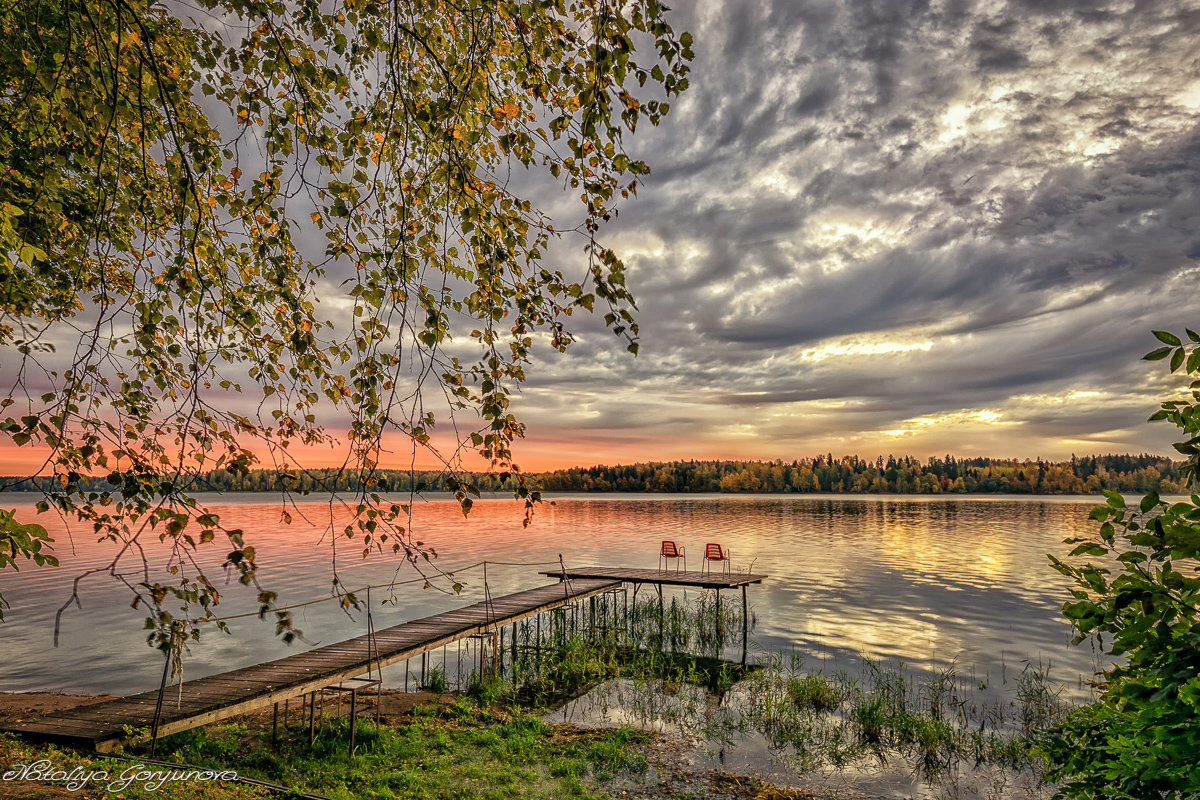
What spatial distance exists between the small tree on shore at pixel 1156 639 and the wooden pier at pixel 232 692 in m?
8.04

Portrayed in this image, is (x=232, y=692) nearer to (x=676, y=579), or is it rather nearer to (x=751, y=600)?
(x=676, y=579)

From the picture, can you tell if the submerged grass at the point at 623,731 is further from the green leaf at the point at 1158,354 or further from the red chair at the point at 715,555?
the green leaf at the point at 1158,354

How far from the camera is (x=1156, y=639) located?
262cm

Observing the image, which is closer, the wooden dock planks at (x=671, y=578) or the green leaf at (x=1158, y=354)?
the green leaf at (x=1158, y=354)

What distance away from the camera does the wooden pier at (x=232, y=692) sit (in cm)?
868

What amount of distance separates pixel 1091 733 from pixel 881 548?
52.5 metres

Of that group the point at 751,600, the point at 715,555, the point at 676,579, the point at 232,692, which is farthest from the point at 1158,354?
the point at 751,600

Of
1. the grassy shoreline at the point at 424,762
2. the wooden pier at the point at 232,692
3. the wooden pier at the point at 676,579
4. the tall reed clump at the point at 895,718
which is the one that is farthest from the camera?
the wooden pier at the point at 676,579

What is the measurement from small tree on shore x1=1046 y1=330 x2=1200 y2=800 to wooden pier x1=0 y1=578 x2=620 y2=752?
26.4 ft

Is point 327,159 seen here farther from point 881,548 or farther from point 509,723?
point 881,548

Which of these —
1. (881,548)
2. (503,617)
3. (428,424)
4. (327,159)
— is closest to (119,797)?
(428,424)

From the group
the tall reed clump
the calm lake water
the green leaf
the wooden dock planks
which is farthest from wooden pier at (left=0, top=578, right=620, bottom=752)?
the wooden dock planks

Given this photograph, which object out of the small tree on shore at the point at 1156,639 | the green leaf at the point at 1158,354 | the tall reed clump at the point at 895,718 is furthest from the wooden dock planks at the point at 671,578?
the green leaf at the point at 1158,354

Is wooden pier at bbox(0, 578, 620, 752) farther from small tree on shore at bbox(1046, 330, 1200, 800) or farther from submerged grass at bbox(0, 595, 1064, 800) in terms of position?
small tree on shore at bbox(1046, 330, 1200, 800)
